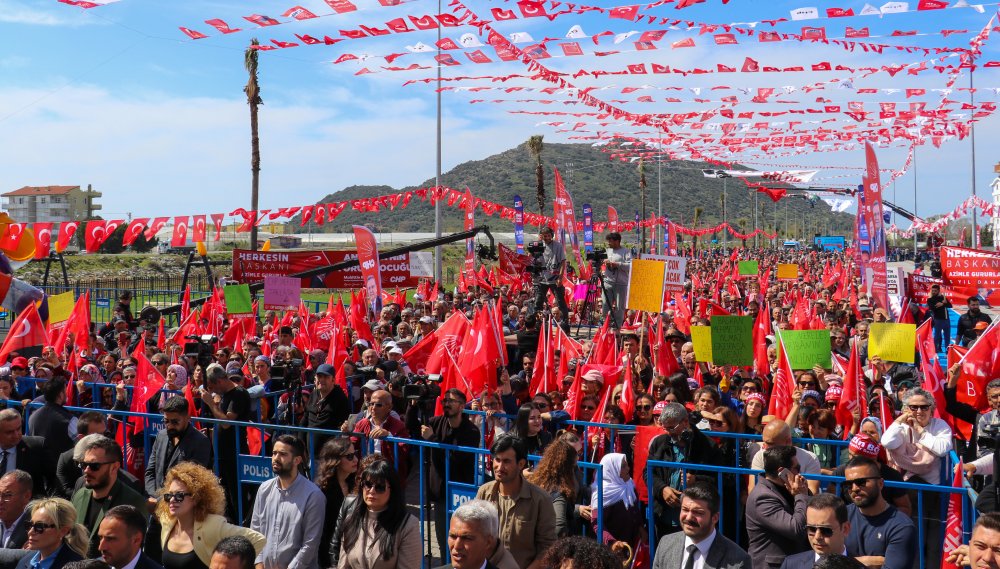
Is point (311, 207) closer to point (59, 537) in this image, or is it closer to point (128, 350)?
point (128, 350)

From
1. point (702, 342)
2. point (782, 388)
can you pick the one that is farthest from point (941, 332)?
point (782, 388)

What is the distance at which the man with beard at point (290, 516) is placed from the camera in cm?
552

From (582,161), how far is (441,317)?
605 ft

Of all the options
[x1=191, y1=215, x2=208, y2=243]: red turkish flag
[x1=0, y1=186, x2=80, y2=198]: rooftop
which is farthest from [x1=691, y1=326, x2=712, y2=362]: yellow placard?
[x1=0, y1=186, x2=80, y2=198]: rooftop

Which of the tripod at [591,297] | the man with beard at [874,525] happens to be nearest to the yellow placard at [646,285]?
the man with beard at [874,525]

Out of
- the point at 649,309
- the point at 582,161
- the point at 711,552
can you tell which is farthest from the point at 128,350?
the point at 582,161

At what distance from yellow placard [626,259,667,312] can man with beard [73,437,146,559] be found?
22.5 feet

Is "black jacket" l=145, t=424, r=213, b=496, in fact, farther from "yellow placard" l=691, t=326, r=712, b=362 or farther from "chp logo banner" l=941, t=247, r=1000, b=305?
"chp logo banner" l=941, t=247, r=1000, b=305

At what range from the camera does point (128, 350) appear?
1373cm

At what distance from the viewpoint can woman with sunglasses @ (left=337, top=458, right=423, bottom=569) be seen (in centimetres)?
500

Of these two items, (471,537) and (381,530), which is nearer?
(471,537)

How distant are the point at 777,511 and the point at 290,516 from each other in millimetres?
2752

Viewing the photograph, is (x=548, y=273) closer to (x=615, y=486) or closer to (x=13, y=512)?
(x=615, y=486)

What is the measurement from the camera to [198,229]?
22.5 metres
